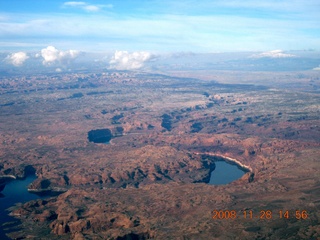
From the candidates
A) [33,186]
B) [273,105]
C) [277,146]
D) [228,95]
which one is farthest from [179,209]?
[228,95]

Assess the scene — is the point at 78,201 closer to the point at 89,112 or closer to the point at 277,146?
the point at 277,146
